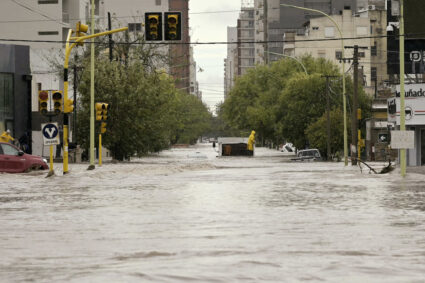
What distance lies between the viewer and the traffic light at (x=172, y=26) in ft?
105

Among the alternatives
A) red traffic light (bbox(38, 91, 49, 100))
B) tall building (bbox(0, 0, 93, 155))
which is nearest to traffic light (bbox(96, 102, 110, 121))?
red traffic light (bbox(38, 91, 49, 100))

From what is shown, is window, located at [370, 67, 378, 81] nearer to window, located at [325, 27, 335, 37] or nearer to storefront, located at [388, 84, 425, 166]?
window, located at [325, 27, 335, 37]

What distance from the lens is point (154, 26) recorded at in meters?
32.3

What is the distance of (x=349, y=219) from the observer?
16.9 metres

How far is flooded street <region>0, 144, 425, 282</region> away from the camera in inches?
404

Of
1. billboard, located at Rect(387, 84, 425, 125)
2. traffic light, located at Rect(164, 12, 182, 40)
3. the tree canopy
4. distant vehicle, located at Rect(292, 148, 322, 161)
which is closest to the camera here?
traffic light, located at Rect(164, 12, 182, 40)

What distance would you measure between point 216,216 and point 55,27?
279ft

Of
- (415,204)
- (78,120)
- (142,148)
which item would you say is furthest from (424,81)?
(415,204)

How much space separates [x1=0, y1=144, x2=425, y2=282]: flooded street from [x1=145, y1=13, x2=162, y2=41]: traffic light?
7.27 m

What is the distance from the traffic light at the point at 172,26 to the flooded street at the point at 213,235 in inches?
271

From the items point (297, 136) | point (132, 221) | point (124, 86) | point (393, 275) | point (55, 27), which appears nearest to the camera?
point (393, 275)

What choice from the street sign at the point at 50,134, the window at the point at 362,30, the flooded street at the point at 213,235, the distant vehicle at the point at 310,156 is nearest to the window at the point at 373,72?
the window at the point at 362,30

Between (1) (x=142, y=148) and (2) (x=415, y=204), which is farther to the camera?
(1) (x=142, y=148)

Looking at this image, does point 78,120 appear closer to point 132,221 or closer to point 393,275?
point 132,221
